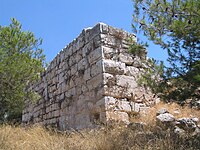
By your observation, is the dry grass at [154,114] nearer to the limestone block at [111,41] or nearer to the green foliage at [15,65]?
the limestone block at [111,41]

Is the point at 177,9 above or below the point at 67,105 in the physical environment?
above

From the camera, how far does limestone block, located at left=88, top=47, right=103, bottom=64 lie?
19.9 ft

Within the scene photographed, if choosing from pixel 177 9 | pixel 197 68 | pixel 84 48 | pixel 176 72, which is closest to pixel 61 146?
pixel 176 72

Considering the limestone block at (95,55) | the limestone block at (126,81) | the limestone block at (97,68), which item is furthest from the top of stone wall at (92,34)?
the limestone block at (126,81)

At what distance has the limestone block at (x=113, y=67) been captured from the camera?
5.94 m

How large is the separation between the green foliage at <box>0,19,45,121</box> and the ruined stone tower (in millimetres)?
971

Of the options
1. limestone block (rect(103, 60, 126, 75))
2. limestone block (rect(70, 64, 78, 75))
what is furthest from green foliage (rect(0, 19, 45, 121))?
limestone block (rect(103, 60, 126, 75))

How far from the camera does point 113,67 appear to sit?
19.8 ft

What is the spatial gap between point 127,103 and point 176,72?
2.45 m

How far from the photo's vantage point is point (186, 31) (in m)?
3.30

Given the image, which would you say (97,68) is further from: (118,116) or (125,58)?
(118,116)

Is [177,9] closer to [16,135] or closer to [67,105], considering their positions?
[16,135]

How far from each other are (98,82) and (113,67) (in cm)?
49

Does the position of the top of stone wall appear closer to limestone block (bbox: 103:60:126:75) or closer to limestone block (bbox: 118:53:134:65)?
limestone block (bbox: 118:53:134:65)
